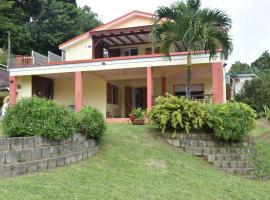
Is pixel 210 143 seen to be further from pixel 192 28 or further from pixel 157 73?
pixel 157 73

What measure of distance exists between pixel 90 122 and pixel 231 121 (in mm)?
5203

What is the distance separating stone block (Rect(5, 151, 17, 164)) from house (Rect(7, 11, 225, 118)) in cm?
1085

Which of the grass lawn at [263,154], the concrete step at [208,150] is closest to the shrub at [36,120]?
the concrete step at [208,150]

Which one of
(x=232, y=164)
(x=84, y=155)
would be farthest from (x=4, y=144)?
(x=232, y=164)

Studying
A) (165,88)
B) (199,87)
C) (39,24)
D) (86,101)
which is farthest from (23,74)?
(39,24)

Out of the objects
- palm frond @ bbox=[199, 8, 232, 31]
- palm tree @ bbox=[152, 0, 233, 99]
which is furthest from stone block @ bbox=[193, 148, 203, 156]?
palm frond @ bbox=[199, 8, 232, 31]

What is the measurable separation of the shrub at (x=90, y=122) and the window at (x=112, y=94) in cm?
1152

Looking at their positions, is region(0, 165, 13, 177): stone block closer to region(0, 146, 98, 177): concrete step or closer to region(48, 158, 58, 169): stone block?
region(0, 146, 98, 177): concrete step

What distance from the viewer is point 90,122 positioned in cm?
989

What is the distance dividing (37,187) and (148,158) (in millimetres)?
4603

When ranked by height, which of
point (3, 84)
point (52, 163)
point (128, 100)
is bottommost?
point (52, 163)

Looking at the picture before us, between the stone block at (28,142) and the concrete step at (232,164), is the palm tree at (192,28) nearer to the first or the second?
the concrete step at (232,164)

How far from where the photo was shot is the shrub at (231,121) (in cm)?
1242

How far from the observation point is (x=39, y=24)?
124 ft
